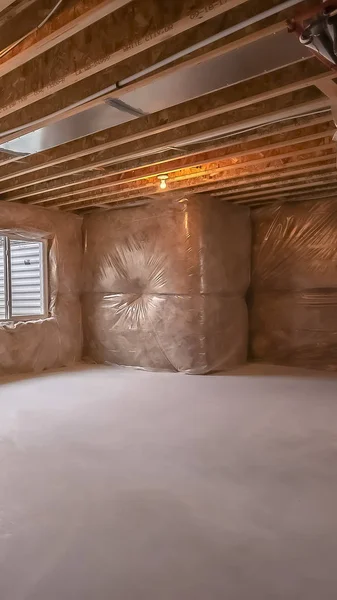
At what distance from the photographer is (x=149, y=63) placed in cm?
206

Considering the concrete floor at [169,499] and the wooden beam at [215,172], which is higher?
the wooden beam at [215,172]

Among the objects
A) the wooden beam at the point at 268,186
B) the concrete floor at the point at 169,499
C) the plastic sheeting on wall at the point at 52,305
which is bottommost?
the concrete floor at the point at 169,499

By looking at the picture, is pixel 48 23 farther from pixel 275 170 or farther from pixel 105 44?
pixel 275 170

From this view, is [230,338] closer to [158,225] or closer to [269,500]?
[158,225]

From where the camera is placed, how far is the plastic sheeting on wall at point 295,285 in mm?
4930

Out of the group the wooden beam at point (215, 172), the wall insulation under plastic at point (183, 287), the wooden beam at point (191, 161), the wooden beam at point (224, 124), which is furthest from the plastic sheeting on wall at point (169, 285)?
the wooden beam at point (224, 124)

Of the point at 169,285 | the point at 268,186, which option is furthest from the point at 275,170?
the point at 169,285

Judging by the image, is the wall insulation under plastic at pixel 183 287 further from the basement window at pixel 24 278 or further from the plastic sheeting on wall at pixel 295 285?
the basement window at pixel 24 278

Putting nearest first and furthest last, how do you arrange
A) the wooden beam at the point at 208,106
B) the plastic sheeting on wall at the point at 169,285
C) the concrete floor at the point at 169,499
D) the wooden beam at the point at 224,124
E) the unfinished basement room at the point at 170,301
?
the concrete floor at the point at 169,499, the unfinished basement room at the point at 170,301, the wooden beam at the point at 208,106, the wooden beam at the point at 224,124, the plastic sheeting on wall at the point at 169,285

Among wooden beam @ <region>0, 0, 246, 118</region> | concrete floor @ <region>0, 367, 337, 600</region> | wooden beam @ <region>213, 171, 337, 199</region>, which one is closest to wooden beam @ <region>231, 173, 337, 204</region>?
wooden beam @ <region>213, 171, 337, 199</region>

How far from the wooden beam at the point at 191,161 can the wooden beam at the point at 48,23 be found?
153cm

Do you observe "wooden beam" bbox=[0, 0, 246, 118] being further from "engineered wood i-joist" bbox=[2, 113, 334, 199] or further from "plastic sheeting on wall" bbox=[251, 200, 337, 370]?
"plastic sheeting on wall" bbox=[251, 200, 337, 370]

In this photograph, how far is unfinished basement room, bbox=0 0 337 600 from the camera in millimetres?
1637

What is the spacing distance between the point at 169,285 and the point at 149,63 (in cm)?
294
